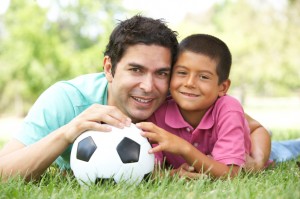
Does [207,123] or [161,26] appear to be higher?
[161,26]

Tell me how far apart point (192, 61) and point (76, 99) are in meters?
1.07

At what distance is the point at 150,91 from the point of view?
355cm

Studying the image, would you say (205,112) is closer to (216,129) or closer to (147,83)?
(216,129)

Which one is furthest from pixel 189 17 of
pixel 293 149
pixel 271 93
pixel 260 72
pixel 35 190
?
pixel 35 190

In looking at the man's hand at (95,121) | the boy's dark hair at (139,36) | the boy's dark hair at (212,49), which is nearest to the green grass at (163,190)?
the man's hand at (95,121)

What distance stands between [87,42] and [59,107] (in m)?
35.0

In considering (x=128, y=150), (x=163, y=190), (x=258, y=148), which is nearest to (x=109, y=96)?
(x=128, y=150)

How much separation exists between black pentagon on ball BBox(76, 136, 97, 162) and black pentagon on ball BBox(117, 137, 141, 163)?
7.4 inches

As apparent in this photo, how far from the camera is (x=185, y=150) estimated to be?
3.25 metres

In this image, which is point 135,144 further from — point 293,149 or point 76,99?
point 293,149

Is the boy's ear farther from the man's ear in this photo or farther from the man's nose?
the man's ear

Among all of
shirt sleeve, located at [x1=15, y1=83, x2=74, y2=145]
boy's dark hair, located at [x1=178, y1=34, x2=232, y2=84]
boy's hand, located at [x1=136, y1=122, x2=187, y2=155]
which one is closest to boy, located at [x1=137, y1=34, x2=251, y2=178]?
boy's dark hair, located at [x1=178, y1=34, x2=232, y2=84]

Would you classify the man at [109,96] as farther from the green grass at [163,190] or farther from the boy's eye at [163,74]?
the green grass at [163,190]

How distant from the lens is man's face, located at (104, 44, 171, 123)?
11.7 ft
